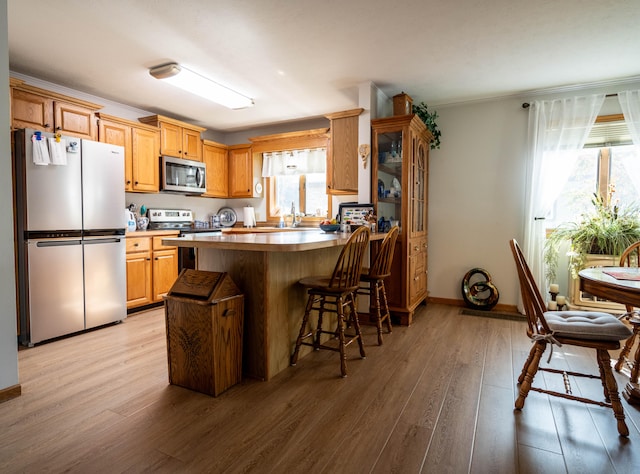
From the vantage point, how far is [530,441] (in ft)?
5.52

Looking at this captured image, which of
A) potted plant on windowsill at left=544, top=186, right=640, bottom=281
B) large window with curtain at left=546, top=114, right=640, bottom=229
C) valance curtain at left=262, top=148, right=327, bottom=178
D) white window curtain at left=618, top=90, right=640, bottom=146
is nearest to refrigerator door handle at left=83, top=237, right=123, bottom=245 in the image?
valance curtain at left=262, top=148, right=327, bottom=178

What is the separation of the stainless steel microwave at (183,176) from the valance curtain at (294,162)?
37.7 inches

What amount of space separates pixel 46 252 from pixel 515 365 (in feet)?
12.6

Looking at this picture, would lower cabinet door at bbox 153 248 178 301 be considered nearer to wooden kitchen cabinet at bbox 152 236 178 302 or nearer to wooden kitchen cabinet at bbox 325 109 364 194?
wooden kitchen cabinet at bbox 152 236 178 302

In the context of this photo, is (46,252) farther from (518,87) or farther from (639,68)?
(639,68)

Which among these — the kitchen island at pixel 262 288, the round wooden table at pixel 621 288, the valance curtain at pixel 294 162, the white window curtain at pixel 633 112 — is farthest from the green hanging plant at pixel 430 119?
the round wooden table at pixel 621 288

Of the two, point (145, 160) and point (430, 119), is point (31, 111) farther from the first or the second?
point (430, 119)

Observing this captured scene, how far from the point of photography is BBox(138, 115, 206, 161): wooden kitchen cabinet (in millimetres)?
4535

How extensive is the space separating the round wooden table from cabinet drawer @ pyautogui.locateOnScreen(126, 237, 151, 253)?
401 centimetres

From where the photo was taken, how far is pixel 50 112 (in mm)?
3385

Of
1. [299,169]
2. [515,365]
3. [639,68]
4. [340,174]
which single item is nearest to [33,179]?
[340,174]

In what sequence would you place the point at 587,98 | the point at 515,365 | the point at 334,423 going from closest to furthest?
the point at 334,423, the point at 515,365, the point at 587,98

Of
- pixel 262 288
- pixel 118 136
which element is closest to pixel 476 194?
pixel 262 288

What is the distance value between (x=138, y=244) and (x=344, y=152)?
2.52 metres
